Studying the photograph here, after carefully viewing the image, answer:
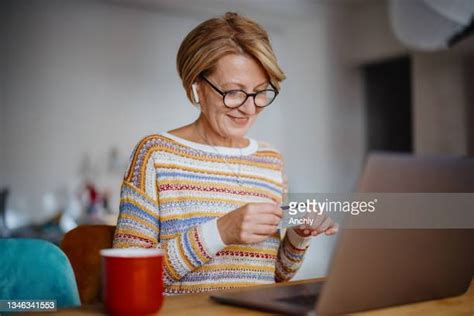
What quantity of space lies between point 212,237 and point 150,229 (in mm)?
183

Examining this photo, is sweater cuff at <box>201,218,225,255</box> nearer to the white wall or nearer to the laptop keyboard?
the laptop keyboard

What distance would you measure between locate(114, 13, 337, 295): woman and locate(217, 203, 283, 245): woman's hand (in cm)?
19

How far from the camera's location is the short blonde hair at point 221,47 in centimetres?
121

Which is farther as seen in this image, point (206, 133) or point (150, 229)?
point (206, 133)

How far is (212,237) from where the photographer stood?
991 millimetres

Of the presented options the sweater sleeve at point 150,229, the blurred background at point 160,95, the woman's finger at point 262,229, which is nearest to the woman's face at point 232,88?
the sweater sleeve at point 150,229

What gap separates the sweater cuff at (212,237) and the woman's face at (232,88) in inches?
12.5

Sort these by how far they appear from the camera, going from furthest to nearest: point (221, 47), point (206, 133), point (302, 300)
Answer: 1. point (206, 133)
2. point (221, 47)
3. point (302, 300)

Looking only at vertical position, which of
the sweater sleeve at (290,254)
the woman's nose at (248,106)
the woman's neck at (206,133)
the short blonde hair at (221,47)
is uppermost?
the short blonde hair at (221,47)

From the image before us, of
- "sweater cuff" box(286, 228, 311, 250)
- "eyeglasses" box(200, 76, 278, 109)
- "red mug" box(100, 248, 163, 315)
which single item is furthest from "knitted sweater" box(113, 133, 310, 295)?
"red mug" box(100, 248, 163, 315)

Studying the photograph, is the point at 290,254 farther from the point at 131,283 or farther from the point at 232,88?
the point at 131,283

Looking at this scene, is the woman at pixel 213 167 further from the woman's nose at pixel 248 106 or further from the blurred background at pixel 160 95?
the blurred background at pixel 160 95

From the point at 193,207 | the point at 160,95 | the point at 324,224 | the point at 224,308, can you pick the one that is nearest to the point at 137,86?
the point at 160,95

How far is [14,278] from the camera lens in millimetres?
925
